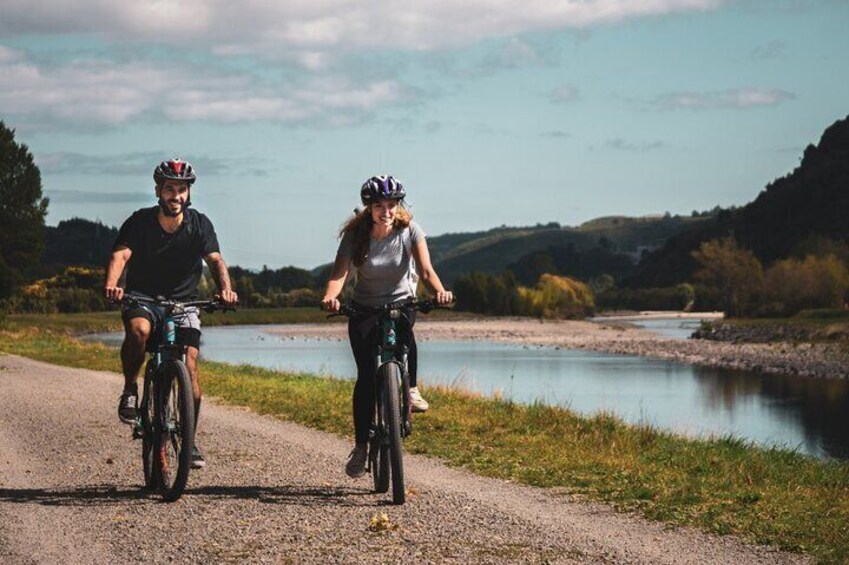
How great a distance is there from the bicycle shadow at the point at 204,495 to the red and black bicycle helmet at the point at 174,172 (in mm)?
2256

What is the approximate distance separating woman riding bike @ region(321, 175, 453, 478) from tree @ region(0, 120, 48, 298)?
199 ft

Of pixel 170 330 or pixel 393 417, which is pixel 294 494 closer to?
pixel 393 417

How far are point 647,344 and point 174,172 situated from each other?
76.0m

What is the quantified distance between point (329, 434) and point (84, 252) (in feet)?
610

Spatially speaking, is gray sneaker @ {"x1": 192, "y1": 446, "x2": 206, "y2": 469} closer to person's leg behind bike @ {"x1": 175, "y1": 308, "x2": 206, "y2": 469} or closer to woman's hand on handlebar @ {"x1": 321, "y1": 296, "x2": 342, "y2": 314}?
person's leg behind bike @ {"x1": 175, "y1": 308, "x2": 206, "y2": 469}

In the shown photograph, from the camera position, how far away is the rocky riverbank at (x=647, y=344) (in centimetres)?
6088

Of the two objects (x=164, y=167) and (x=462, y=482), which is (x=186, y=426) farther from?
(x=462, y=482)

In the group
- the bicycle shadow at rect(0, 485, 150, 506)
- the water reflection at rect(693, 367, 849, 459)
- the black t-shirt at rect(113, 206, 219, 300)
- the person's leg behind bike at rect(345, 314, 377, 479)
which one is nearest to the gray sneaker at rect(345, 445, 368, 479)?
the person's leg behind bike at rect(345, 314, 377, 479)

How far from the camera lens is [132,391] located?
943 centimetres

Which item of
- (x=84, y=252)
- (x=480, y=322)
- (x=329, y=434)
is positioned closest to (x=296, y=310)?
(x=480, y=322)

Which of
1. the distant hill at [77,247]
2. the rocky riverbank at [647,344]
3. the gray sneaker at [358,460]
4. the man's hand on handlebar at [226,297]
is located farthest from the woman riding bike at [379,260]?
the distant hill at [77,247]

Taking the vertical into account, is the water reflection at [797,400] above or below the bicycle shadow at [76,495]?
below

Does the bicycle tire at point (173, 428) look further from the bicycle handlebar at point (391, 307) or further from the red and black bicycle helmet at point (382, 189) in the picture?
the red and black bicycle helmet at point (382, 189)

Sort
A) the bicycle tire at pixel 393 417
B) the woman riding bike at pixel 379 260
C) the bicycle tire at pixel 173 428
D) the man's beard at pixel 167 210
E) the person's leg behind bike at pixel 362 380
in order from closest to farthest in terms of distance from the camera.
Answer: the bicycle tire at pixel 393 417 < the bicycle tire at pixel 173 428 < the woman riding bike at pixel 379 260 < the person's leg behind bike at pixel 362 380 < the man's beard at pixel 167 210
